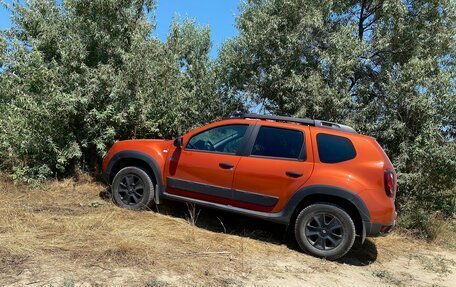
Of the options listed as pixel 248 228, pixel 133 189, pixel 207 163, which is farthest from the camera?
pixel 133 189

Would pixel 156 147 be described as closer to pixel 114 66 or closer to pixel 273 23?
pixel 114 66

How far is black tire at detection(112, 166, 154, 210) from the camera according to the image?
7.38 metres

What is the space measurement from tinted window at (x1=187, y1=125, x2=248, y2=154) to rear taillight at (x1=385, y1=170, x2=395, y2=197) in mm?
2133

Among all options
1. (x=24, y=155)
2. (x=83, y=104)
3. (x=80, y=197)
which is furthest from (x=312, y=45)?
(x=24, y=155)

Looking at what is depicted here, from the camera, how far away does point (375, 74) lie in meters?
9.41

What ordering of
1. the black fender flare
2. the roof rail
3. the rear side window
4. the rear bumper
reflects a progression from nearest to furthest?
the rear bumper → the rear side window → the roof rail → the black fender flare

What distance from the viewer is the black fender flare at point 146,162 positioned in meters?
7.28

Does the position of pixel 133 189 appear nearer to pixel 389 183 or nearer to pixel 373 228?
pixel 373 228

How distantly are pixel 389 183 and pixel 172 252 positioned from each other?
2973 millimetres

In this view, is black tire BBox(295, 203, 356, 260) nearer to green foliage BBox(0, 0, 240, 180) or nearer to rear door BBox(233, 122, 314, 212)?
rear door BBox(233, 122, 314, 212)

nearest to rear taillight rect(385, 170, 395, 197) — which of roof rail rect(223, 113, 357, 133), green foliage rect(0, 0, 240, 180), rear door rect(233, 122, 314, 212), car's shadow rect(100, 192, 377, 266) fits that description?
roof rail rect(223, 113, 357, 133)

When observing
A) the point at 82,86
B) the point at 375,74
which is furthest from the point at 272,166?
the point at 82,86

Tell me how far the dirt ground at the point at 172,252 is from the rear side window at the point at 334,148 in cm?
140

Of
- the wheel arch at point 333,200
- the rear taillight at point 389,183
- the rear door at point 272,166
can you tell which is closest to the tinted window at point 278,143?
the rear door at point 272,166
